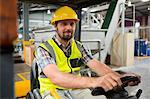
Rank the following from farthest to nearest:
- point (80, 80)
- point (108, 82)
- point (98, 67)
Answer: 1. point (98, 67)
2. point (80, 80)
3. point (108, 82)

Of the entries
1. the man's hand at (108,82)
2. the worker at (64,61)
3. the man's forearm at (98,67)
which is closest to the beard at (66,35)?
the worker at (64,61)

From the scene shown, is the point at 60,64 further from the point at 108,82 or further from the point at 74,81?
the point at 108,82

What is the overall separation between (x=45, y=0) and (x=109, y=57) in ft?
27.5

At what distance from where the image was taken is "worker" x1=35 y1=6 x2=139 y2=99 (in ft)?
6.12

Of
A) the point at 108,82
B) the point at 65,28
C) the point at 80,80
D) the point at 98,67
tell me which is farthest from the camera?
the point at 98,67

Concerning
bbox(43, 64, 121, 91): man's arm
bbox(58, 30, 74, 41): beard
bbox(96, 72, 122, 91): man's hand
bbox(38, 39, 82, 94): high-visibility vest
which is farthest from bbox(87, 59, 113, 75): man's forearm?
bbox(96, 72, 122, 91): man's hand

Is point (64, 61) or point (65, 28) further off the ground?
point (65, 28)

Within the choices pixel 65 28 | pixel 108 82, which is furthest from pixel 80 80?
pixel 65 28

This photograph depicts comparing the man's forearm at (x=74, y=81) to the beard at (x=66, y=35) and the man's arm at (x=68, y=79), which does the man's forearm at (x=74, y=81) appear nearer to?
the man's arm at (x=68, y=79)

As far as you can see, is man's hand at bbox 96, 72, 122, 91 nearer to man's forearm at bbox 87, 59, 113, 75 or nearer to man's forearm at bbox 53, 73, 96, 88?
man's forearm at bbox 53, 73, 96, 88

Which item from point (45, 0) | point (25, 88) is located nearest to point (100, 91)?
point (45, 0)

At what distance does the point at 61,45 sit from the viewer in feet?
7.92

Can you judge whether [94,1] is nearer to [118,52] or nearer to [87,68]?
[87,68]

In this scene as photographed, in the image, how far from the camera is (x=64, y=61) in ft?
7.73
